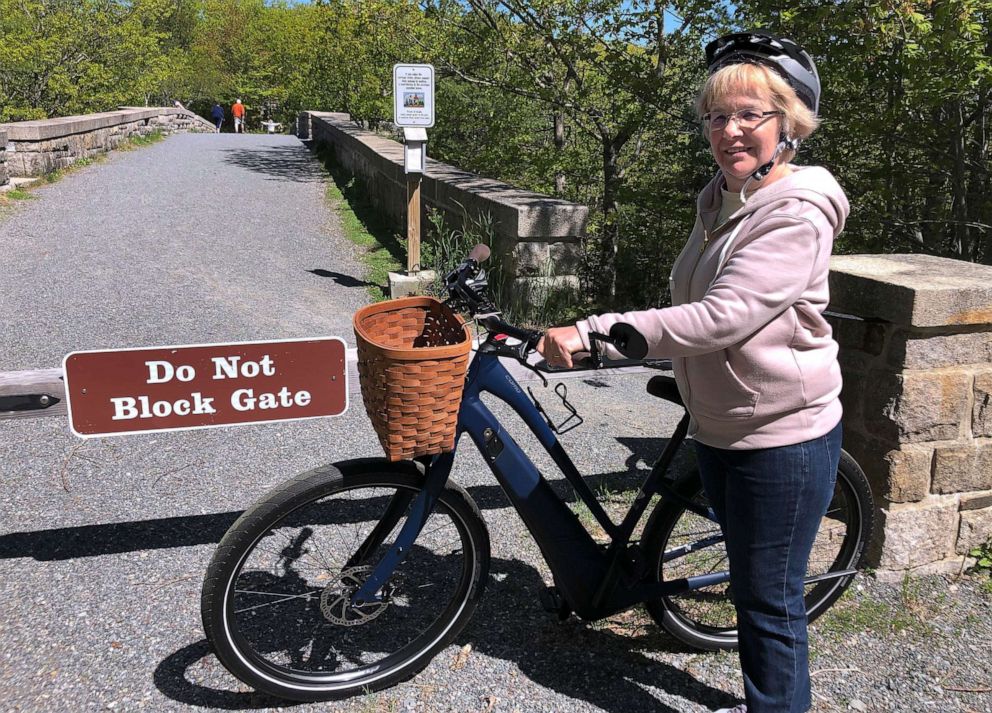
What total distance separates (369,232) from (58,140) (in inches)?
246

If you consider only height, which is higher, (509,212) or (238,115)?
(238,115)

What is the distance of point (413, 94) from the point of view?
7879mm

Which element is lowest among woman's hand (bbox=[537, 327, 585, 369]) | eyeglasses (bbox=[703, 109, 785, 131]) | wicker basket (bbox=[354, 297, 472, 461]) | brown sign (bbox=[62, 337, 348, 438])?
brown sign (bbox=[62, 337, 348, 438])

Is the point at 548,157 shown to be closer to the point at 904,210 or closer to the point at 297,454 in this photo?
the point at 904,210

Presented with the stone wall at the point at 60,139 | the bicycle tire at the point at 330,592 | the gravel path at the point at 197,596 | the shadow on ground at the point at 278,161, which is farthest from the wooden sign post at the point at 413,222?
the shadow on ground at the point at 278,161

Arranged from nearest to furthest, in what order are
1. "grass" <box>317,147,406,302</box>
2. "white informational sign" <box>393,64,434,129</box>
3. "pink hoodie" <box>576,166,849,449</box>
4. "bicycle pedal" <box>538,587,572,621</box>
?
"pink hoodie" <box>576,166,849,449</box> → "bicycle pedal" <box>538,587,572,621</box> → "white informational sign" <box>393,64,434,129</box> → "grass" <box>317,147,406,302</box>

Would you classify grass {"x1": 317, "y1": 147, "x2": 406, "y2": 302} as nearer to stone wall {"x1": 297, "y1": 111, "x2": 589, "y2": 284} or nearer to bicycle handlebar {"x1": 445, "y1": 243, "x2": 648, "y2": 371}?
stone wall {"x1": 297, "y1": 111, "x2": 589, "y2": 284}

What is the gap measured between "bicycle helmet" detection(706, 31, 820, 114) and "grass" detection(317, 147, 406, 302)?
6.21 m

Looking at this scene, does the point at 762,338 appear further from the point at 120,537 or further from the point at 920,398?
the point at 120,537

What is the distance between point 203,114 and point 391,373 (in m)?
47.8

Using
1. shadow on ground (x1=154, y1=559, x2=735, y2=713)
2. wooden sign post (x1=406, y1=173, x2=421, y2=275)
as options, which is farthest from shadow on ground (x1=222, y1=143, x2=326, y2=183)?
shadow on ground (x1=154, y1=559, x2=735, y2=713)

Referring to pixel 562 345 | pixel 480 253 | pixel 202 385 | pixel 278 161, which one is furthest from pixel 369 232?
pixel 562 345

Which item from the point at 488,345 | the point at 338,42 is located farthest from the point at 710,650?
A: the point at 338,42

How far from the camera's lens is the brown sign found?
8.79 feet
